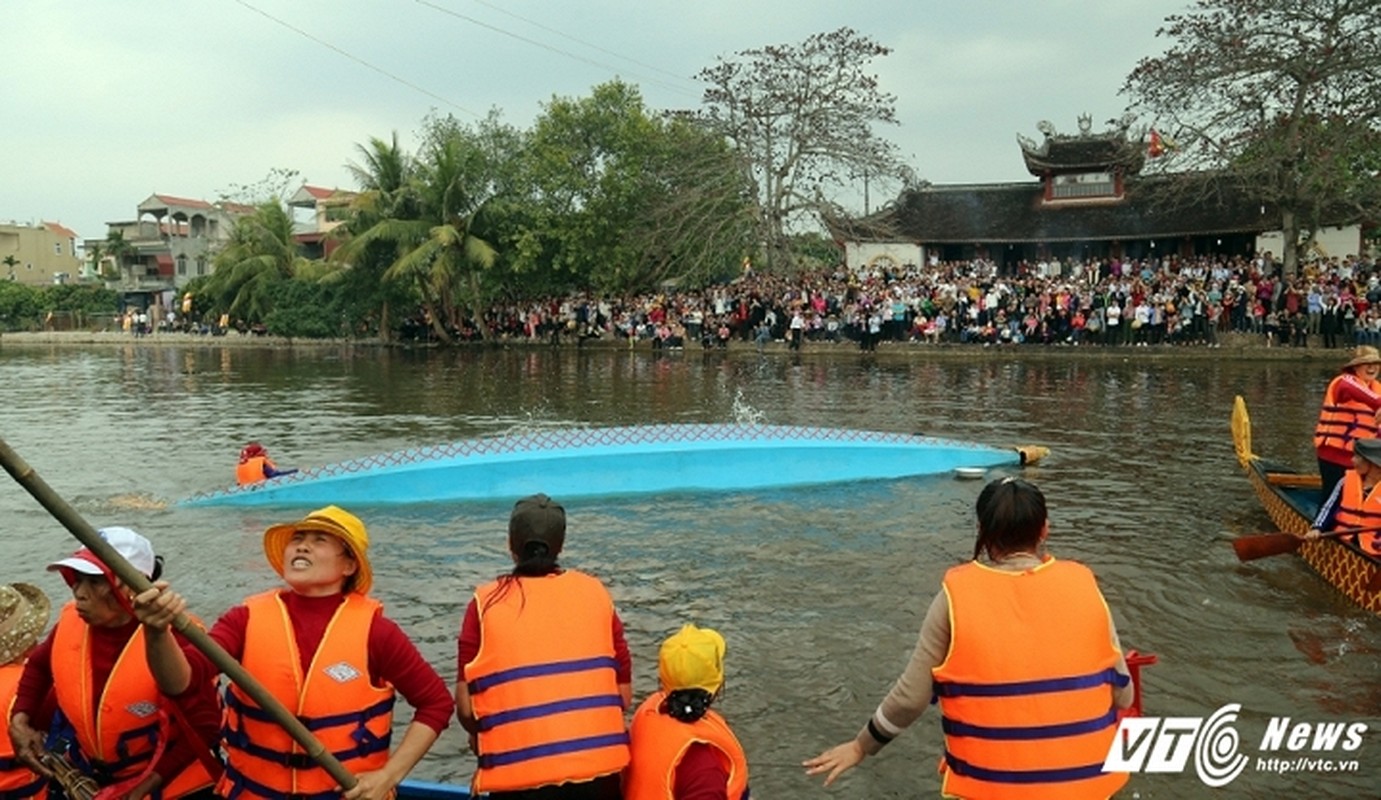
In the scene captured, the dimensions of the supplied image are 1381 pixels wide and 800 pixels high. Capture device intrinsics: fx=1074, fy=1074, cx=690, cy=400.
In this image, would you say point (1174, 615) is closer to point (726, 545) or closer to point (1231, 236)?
point (726, 545)

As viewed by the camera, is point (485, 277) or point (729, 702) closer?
point (729, 702)

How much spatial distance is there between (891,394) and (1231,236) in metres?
21.0

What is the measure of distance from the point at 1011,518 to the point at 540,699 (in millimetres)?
1474

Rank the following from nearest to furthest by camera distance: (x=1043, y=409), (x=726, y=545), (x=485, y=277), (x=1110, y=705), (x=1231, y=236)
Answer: (x=1110, y=705) → (x=726, y=545) → (x=1043, y=409) → (x=1231, y=236) → (x=485, y=277)

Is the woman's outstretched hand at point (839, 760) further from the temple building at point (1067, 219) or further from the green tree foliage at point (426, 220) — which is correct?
the green tree foliage at point (426, 220)

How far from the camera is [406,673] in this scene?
3125 millimetres

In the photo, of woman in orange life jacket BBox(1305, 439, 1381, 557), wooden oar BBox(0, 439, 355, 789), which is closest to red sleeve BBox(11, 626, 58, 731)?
wooden oar BBox(0, 439, 355, 789)

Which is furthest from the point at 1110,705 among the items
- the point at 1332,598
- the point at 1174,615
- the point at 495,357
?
the point at 495,357

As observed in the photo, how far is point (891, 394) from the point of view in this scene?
64.3ft

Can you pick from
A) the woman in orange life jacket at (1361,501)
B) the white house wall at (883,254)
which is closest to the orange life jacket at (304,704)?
the woman in orange life jacket at (1361,501)

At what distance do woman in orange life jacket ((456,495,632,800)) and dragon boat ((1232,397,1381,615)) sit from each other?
5521 millimetres

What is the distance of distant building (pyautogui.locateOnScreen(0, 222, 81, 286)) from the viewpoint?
3115 inches

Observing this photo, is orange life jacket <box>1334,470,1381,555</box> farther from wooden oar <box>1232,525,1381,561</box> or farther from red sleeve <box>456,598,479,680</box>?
red sleeve <box>456,598,479,680</box>

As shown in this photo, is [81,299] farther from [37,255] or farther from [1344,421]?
[1344,421]
